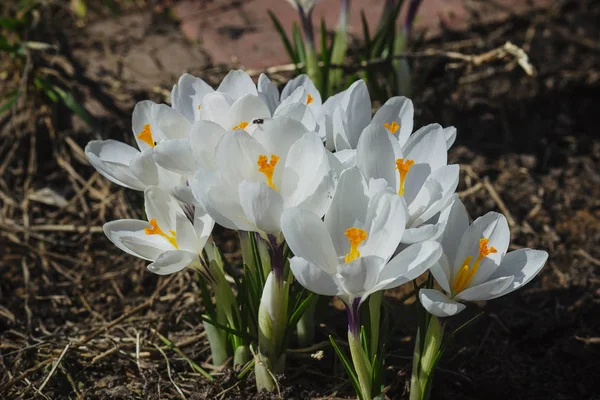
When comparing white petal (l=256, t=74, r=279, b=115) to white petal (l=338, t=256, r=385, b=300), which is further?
white petal (l=256, t=74, r=279, b=115)


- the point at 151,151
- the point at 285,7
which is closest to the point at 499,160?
the point at 285,7

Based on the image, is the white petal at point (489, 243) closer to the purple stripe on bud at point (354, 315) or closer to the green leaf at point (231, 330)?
the purple stripe on bud at point (354, 315)

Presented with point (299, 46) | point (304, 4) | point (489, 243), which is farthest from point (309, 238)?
point (299, 46)

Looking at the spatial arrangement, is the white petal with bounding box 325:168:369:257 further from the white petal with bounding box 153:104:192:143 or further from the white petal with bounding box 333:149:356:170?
the white petal with bounding box 153:104:192:143

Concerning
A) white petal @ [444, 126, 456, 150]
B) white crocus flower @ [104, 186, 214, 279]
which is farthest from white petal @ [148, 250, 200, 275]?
white petal @ [444, 126, 456, 150]

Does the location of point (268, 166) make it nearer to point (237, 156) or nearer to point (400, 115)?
point (237, 156)

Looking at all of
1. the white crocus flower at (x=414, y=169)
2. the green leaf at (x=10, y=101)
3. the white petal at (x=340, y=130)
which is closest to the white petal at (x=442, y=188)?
the white crocus flower at (x=414, y=169)
